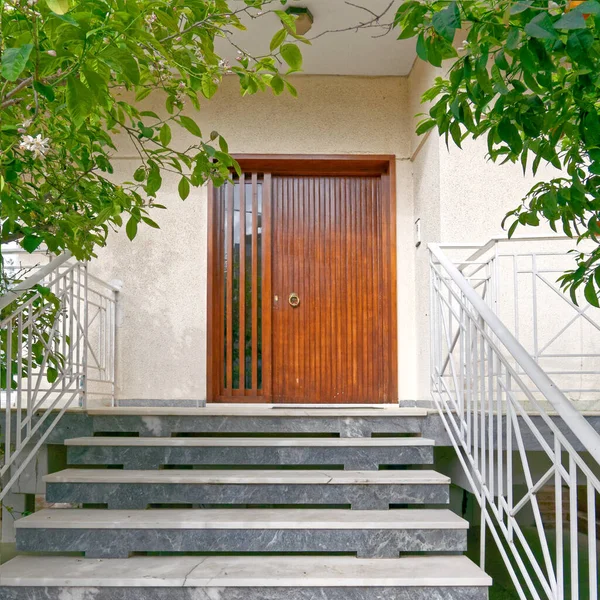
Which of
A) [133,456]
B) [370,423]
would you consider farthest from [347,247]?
[133,456]

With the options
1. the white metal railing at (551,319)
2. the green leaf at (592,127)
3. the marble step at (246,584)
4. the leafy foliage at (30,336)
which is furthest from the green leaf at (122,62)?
the white metal railing at (551,319)

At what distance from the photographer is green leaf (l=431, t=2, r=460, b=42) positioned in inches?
41.6

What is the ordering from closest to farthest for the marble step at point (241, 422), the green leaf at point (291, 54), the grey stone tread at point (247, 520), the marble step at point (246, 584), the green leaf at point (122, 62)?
the green leaf at point (122, 62) < the green leaf at point (291, 54) < the marble step at point (246, 584) < the grey stone tread at point (247, 520) < the marble step at point (241, 422)

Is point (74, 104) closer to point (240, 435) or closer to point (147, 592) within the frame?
point (147, 592)

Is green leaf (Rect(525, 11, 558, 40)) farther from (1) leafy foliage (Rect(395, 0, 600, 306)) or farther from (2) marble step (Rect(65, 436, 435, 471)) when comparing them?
(2) marble step (Rect(65, 436, 435, 471))

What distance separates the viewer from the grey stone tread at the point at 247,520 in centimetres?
252

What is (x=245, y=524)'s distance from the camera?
→ 8.33 feet

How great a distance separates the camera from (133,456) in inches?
121

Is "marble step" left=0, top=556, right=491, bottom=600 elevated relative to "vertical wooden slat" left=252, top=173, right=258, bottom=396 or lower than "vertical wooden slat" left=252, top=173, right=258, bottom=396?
lower

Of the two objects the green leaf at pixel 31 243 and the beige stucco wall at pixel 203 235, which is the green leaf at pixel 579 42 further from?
the beige stucco wall at pixel 203 235

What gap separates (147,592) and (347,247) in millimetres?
2965

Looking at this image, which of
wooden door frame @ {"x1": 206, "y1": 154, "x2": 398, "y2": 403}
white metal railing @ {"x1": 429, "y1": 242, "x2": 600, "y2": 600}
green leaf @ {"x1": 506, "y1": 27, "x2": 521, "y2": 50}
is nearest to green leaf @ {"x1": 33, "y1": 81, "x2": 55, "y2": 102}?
green leaf @ {"x1": 506, "y1": 27, "x2": 521, "y2": 50}

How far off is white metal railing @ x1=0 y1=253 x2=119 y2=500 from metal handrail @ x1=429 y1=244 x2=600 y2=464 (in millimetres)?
1622

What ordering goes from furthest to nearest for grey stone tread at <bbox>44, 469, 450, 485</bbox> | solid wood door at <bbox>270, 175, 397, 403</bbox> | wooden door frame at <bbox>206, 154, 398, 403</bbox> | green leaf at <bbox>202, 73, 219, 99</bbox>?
1. solid wood door at <bbox>270, 175, 397, 403</bbox>
2. wooden door frame at <bbox>206, 154, 398, 403</bbox>
3. grey stone tread at <bbox>44, 469, 450, 485</bbox>
4. green leaf at <bbox>202, 73, 219, 99</bbox>
